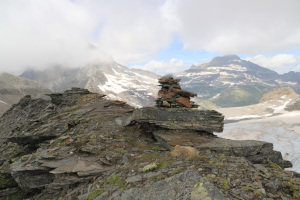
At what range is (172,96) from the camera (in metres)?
17.0

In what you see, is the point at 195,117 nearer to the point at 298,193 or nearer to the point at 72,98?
the point at 298,193

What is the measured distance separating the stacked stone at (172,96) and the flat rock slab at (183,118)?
4.55 ft

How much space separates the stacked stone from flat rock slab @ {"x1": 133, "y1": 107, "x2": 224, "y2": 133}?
1.39 metres

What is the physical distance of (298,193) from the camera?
5355mm

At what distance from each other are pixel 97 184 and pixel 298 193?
8.95 metres

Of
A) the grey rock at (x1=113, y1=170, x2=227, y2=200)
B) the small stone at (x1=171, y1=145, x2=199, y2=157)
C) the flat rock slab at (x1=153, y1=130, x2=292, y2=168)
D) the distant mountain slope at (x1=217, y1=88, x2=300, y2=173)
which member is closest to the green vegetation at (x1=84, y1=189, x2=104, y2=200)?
the grey rock at (x1=113, y1=170, x2=227, y2=200)

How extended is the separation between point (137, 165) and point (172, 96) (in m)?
9.29

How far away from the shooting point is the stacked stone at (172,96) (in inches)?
652

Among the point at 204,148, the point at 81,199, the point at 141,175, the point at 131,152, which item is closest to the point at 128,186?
the point at 141,175

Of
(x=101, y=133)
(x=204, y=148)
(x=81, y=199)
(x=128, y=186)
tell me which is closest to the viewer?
(x=128, y=186)

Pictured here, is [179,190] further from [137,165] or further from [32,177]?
[32,177]

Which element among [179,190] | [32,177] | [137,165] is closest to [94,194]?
[137,165]

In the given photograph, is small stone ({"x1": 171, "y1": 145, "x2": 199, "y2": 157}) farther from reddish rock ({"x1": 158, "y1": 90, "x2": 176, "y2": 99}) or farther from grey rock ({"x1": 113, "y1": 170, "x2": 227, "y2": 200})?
reddish rock ({"x1": 158, "y1": 90, "x2": 176, "y2": 99})

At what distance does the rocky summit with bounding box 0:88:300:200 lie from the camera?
6104mm
